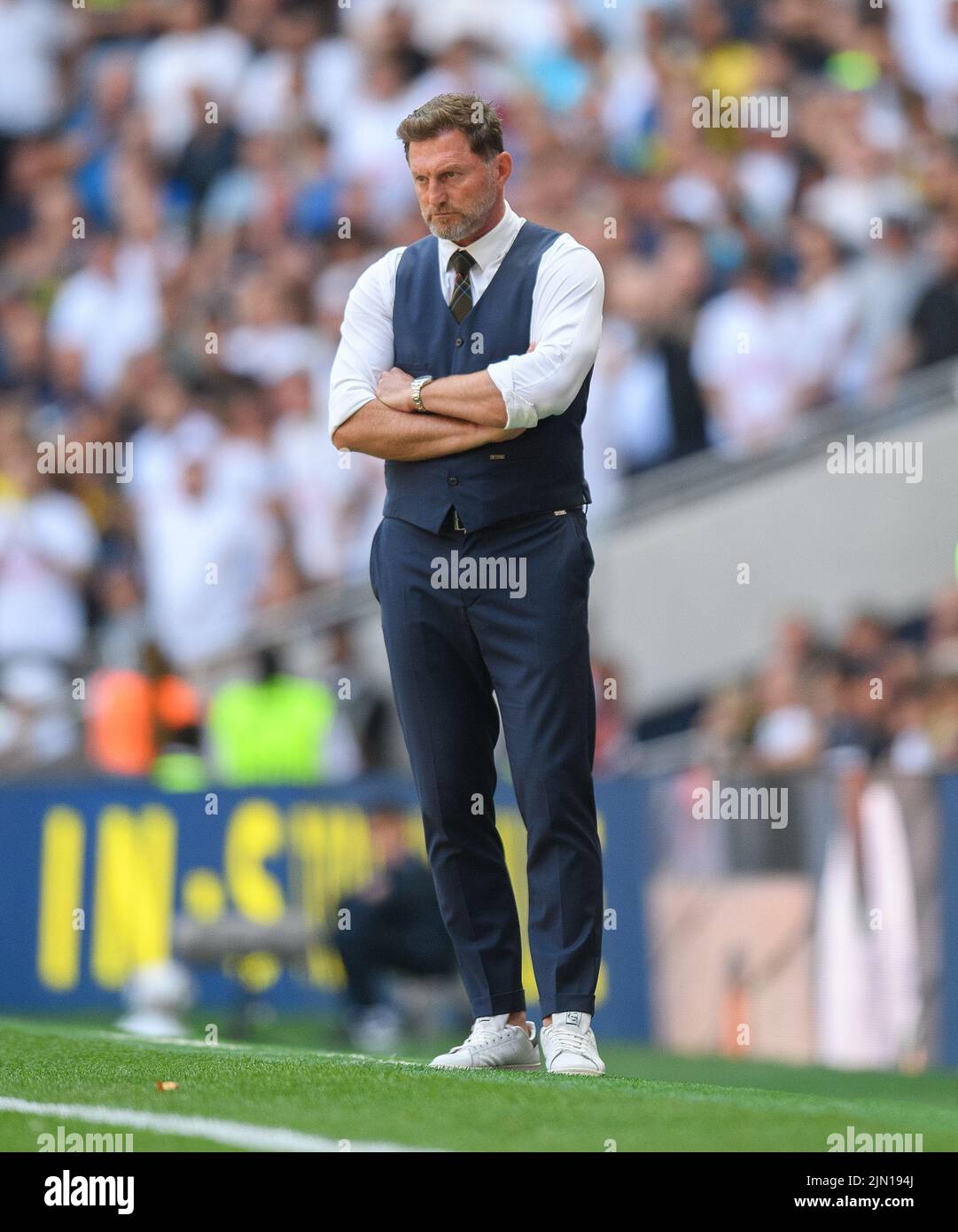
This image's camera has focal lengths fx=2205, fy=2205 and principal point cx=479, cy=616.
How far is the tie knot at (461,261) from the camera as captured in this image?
534 cm

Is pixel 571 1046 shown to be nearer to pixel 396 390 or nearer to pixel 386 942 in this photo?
pixel 396 390

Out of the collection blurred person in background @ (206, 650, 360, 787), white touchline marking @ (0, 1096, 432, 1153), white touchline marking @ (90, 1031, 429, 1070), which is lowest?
white touchline marking @ (90, 1031, 429, 1070)

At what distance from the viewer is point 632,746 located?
39.8 feet

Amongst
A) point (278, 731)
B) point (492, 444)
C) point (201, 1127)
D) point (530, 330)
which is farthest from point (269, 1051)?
point (278, 731)

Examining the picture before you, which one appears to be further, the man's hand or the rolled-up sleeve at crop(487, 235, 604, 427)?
the man's hand

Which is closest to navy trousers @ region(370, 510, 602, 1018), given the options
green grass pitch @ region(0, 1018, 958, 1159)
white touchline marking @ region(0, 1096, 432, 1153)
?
green grass pitch @ region(0, 1018, 958, 1159)

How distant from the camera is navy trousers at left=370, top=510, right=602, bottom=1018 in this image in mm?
5234

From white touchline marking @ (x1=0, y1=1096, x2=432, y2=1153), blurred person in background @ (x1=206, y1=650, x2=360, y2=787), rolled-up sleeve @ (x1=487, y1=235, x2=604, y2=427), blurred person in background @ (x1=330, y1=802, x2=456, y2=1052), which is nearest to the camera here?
white touchline marking @ (x1=0, y1=1096, x2=432, y2=1153)

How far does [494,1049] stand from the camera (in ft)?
17.7

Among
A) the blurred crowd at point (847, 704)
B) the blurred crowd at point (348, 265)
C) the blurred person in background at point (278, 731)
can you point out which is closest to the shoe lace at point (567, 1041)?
the blurred crowd at point (847, 704)

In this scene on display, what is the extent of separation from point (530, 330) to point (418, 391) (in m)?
0.31

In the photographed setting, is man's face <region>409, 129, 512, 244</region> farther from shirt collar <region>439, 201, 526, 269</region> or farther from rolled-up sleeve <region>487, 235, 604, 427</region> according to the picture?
rolled-up sleeve <region>487, 235, 604, 427</region>

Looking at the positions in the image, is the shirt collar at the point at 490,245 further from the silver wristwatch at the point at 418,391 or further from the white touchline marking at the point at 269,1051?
the white touchline marking at the point at 269,1051

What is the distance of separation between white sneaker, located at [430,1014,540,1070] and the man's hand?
151 centimetres
